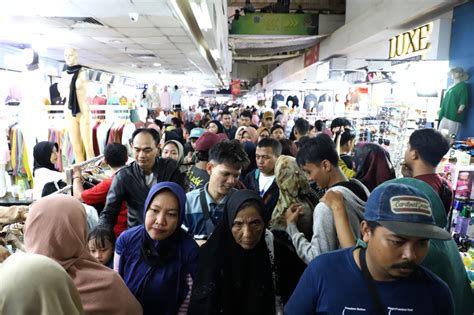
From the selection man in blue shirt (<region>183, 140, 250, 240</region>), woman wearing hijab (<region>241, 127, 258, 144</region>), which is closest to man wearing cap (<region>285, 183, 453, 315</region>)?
man in blue shirt (<region>183, 140, 250, 240</region>)

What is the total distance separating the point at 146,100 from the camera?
40.1 ft

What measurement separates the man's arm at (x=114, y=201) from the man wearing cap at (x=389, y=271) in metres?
1.78

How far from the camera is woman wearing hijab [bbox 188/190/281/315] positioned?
179 cm

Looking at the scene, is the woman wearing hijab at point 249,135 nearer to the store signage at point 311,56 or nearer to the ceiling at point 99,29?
the ceiling at point 99,29

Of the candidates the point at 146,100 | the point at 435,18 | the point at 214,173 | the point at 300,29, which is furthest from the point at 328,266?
the point at 300,29

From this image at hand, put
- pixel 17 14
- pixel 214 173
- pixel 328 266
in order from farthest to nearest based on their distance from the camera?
pixel 17 14 < pixel 214 173 < pixel 328 266

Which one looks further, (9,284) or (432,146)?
(432,146)

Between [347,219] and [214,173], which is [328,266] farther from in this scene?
[214,173]

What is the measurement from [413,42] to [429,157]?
468cm

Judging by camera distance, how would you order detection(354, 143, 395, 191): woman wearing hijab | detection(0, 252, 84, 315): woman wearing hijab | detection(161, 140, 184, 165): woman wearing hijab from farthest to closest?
1. detection(161, 140, 184, 165): woman wearing hijab
2. detection(354, 143, 395, 191): woman wearing hijab
3. detection(0, 252, 84, 315): woman wearing hijab

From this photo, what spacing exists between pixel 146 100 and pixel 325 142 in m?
10.7

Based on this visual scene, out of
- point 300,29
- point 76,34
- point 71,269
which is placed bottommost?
point 71,269

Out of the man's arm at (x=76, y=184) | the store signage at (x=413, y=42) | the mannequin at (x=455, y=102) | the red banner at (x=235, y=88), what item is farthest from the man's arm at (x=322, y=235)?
the red banner at (x=235, y=88)

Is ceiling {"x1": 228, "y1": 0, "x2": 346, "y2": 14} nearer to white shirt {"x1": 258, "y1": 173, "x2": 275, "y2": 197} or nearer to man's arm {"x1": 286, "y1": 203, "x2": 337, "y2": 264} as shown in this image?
white shirt {"x1": 258, "y1": 173, "x2": 275, "y2": 197}
